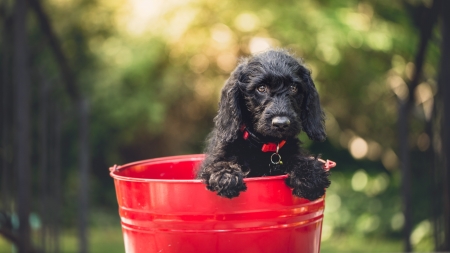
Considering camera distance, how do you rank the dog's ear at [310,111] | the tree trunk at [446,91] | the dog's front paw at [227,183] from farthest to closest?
the tree trunk at [446,91], the dog's ear at [310,111], the dog's front paw at [227,183]

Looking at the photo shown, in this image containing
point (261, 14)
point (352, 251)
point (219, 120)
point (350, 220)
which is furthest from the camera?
point (350, 220)

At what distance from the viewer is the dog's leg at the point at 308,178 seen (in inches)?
74.7

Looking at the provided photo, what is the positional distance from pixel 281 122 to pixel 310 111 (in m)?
0.34

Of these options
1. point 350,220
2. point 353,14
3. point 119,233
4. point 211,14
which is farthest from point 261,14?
point 119,233

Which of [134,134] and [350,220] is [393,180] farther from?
[134,134]

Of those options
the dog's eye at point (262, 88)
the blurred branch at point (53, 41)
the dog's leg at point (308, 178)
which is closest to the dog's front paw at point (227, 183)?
the dog's leg at point (308, 178)

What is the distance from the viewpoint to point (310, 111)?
7.48 ft

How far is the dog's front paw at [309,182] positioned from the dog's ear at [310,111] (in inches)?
11.1

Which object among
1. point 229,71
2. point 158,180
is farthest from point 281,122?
point 229,71

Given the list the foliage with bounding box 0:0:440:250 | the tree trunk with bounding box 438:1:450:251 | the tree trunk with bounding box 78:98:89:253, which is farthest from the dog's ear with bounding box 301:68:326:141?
the tree trunk with bounding box 78:98:89:253

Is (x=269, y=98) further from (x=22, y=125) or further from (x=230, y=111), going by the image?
(x=22, y=125)

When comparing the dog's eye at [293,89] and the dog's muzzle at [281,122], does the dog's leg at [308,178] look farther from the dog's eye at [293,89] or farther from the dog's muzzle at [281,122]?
the dog's eye at [293,89]

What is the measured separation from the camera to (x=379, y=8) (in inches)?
235

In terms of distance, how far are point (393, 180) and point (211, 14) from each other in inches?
116
